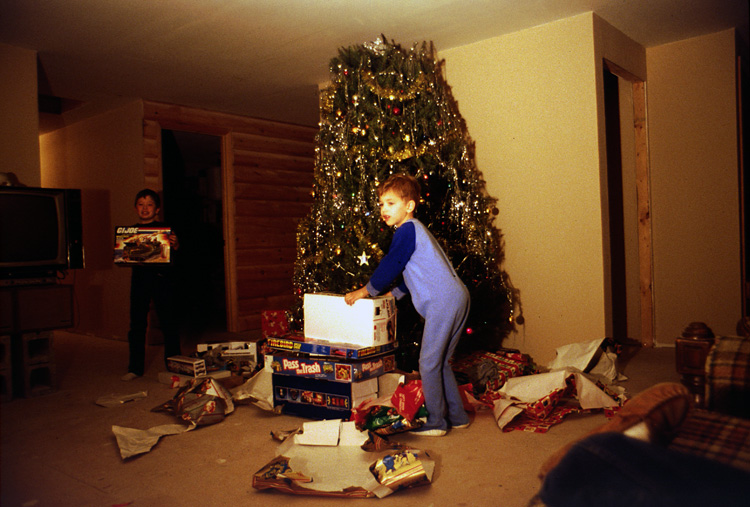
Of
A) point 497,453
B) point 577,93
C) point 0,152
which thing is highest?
point 577,93

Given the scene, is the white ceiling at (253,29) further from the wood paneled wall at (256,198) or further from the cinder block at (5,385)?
the cinder block at (5,385)

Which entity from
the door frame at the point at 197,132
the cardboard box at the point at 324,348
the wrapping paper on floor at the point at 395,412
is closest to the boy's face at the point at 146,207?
the door frame at the point at 197,132

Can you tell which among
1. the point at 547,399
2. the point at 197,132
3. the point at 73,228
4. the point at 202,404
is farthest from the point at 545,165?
the point at 197,132

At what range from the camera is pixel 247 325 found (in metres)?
6.50

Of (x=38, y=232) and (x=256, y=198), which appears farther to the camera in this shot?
(x=256, y=198)

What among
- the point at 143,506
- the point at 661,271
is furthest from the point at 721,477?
the point at 661,271

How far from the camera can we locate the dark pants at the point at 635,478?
80cm

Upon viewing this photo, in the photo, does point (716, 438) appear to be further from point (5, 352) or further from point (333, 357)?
point (5, 352)

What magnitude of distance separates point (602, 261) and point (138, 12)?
3594 mm

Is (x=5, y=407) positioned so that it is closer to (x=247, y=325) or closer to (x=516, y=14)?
(x=247, y=325)

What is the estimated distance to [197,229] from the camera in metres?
7.95

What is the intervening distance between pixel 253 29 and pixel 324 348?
8.03ft

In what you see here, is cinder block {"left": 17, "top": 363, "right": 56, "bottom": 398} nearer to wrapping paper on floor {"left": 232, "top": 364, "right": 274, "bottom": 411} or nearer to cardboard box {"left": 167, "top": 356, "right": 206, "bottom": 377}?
cardboard box {"left": 167, "top": 356, "right": 206, "bottom": 377}

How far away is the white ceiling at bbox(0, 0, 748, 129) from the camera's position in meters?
3.62
